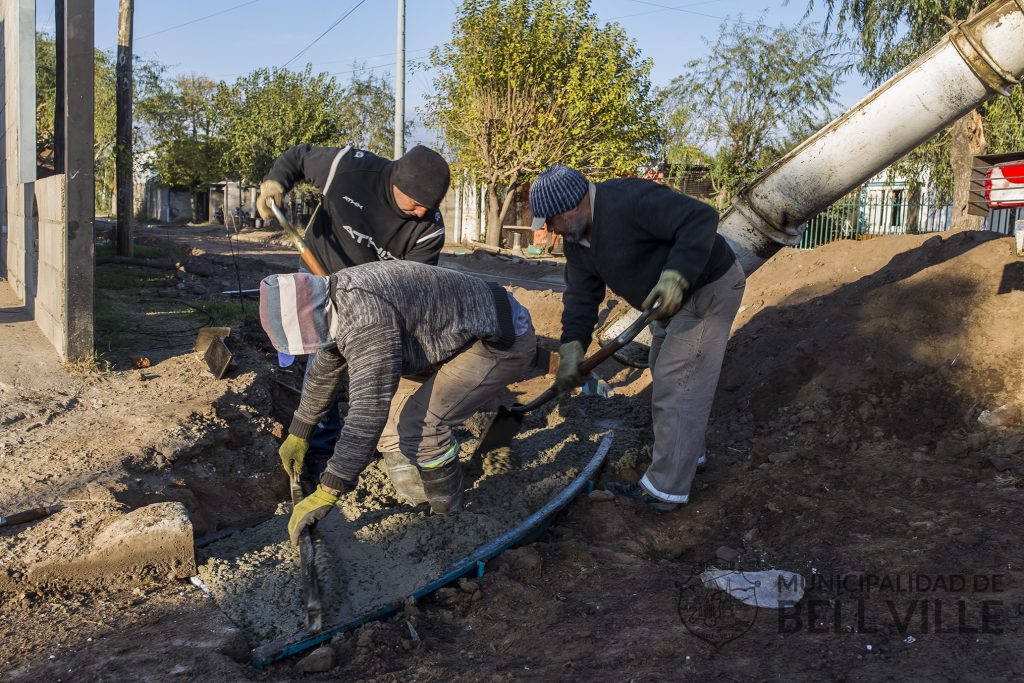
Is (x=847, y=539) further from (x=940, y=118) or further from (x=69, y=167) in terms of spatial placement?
(x=69, y=167)

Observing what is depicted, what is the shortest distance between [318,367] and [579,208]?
1.30 metres

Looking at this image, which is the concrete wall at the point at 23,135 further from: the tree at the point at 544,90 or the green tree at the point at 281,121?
the green tree at the point at 281,121

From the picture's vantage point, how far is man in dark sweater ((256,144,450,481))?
3963 millimetres

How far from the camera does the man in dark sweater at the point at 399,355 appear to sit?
9.34 feet

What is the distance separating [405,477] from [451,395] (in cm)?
63

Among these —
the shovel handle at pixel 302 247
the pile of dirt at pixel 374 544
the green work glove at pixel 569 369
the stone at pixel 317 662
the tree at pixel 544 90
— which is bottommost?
the stone at pixel 317 662

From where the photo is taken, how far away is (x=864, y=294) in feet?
18.5

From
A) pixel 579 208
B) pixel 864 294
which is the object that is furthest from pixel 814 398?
pixel 579 208

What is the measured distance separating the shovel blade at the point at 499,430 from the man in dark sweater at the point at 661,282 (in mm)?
568

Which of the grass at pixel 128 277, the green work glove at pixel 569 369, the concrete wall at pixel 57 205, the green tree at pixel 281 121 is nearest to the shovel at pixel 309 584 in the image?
the green work glove at pixel 569 369

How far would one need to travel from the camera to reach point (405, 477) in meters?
3.88

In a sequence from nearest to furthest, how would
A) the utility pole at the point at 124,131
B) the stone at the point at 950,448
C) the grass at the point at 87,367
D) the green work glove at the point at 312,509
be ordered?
the green work glove at the point at 312,509, the stone at the point at 950,448, the grass at the point at 87,367, the utility pole at the point at 124,131

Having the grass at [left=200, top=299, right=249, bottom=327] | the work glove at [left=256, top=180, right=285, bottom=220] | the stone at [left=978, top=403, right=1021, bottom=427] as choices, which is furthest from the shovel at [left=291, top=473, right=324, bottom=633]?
the grass at [left=200, top=299, right=249, bottom=327]

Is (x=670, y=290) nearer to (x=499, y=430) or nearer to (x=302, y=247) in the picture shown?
(x=499, y=430)
